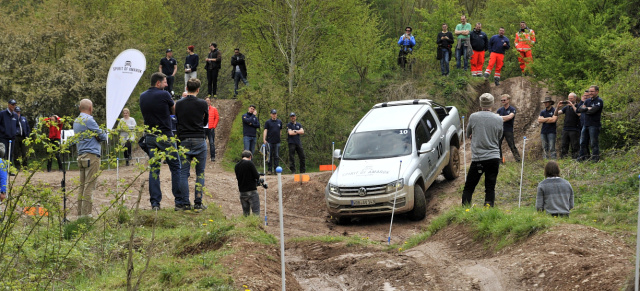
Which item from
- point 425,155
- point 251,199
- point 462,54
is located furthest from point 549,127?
point 462,54

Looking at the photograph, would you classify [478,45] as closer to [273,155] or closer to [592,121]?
[273,155]

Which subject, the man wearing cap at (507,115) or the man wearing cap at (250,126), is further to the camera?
the man wearing cap at (250,126)

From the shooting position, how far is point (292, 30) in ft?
91.6

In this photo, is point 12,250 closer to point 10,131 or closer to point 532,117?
point 10,131

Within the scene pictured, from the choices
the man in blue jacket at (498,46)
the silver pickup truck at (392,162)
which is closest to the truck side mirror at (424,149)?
the silver pickup truck at (392,162)

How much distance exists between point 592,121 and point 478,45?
31.9 feet

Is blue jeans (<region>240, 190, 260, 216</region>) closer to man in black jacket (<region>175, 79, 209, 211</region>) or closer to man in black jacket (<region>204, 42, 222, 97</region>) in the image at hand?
man in black jacket (<region>175, 79, 209, 211</region>)

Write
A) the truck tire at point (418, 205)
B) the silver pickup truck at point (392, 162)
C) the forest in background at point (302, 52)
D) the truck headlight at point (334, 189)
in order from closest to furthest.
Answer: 1. the silver pickup truck at point (392, 162)
2. the truck tire at point (418, 205)
3. the truck headlight at point (334, 189)
4. the forest in background at point (302, 52)

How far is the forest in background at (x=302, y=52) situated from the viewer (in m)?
20.7

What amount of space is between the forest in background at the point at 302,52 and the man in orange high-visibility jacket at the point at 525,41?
1.58 feet

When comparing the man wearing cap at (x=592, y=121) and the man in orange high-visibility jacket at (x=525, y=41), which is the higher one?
the man in orange high-visibility jacket at (x=525, y=41)

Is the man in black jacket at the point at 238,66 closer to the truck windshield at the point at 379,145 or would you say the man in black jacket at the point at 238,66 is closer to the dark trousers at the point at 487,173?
the truck windshield at the point at 379,145

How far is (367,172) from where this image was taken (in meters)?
14.4

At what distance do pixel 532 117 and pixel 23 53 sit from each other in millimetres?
18410
